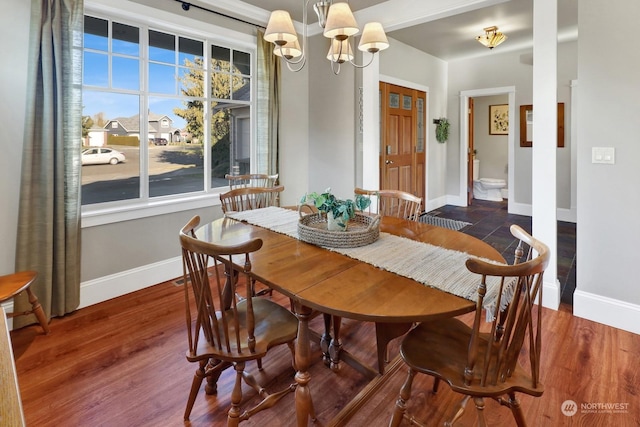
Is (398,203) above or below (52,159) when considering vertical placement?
below

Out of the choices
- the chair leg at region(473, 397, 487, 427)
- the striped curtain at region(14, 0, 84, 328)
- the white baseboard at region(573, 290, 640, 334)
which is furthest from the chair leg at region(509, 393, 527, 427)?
the striped curtain at region(14, 0, 84, 328)

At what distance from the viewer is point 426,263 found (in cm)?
155

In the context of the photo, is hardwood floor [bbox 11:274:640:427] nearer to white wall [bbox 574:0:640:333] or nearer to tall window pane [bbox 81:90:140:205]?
white wall [bbox 574:0:640:333]

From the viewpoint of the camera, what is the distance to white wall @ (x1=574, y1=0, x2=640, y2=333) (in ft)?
7.74

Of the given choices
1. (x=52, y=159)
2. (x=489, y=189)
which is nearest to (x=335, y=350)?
(x=52, y=159)

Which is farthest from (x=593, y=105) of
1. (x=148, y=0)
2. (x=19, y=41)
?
(x=19, y=41)

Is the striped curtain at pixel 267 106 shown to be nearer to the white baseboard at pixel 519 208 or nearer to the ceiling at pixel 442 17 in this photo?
the ceiling at pixel 442 17

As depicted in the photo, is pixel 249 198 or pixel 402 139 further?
pixel 402 139

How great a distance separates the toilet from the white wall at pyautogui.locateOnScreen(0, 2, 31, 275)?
729 centimetres

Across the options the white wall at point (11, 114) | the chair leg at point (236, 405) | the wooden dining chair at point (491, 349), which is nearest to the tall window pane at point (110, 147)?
the white wall at point (11, 114)

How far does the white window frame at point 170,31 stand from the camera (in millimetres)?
2863

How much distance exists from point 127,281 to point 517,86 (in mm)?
6160

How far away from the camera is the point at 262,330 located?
5.24 feet

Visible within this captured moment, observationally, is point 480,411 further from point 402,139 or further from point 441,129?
point 441,129
